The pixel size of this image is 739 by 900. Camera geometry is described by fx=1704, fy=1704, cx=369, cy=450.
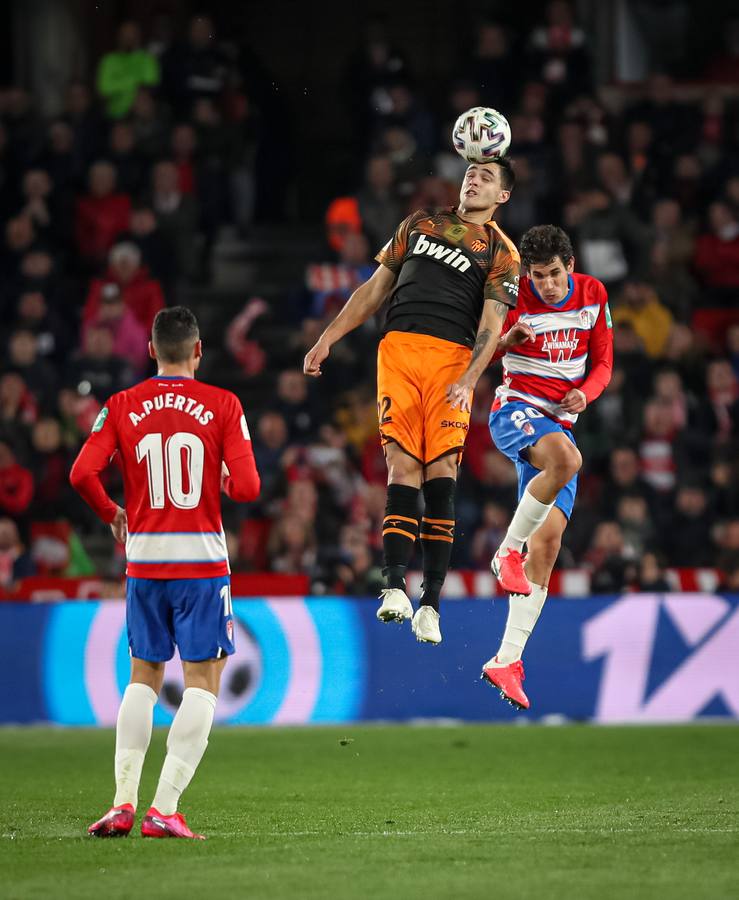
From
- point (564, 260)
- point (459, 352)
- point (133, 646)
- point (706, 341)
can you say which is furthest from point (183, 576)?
point (706, 341)

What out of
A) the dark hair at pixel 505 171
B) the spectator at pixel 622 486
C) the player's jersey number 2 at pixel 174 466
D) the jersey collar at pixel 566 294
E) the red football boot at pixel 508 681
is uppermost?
the dark hair at pixel 505 171

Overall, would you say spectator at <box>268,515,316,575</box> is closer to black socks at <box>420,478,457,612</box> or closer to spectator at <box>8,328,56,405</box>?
spectator at <box>8,328,56,405</box>

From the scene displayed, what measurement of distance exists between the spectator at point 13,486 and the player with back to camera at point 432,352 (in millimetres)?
7288

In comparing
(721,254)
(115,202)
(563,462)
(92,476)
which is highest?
(115,202)

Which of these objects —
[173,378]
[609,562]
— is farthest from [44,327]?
[173,378]

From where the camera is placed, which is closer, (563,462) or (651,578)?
(563,462)

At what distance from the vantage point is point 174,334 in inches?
312

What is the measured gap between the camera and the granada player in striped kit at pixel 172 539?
7801 millimetres

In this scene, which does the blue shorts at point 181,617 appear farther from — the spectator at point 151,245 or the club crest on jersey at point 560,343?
the spectator at point 151,245

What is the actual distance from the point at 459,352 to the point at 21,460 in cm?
786

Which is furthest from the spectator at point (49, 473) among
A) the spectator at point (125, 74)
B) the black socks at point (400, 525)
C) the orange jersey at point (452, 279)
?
the black socks at point (400, 525)

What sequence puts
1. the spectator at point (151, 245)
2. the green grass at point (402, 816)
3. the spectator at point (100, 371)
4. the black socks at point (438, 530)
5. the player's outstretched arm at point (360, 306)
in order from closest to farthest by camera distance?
the green grass at point (402, 816), the black socks at point (438, 530), the player's outstretched arm at point (360, 306), the spectator at point (100, 371), the spectator at point (151, 245)

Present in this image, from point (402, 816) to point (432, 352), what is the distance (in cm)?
243

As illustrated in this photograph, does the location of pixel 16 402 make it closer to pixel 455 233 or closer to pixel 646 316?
pixel 646 316
